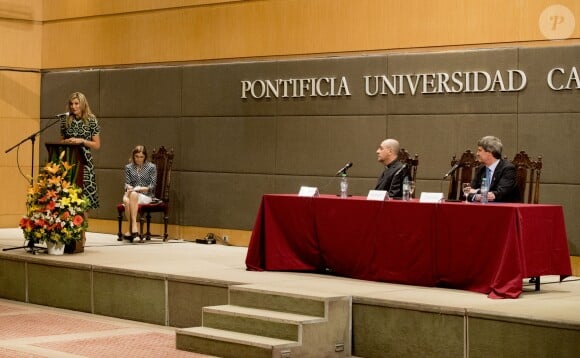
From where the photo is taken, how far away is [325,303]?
6582 mm

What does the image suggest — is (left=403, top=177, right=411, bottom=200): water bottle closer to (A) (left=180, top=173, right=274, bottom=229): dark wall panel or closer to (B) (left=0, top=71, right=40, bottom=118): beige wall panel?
(A) (left=180, top=173, right=274, bottom=229): dark wall panel

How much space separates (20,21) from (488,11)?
6.25m

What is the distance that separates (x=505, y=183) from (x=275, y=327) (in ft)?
7.02

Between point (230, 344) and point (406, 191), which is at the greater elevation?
point (406, 191)

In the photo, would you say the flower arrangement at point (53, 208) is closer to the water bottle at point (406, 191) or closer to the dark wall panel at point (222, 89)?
the dark wall panel at point (222, 89)

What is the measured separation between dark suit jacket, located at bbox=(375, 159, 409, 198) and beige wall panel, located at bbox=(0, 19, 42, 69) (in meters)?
6.22

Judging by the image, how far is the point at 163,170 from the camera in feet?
36.6

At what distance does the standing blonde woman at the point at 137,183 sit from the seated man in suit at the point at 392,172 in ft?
11.1

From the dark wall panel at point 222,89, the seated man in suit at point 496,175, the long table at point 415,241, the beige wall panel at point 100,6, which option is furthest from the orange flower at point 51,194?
the seated man in suit at point 496,175

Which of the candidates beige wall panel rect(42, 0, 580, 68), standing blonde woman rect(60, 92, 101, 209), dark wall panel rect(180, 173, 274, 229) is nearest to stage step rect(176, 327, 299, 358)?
standing blonde woman rect(60, 92, 101, 209)

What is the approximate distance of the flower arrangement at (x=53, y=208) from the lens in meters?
9.12

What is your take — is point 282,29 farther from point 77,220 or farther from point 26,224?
point 26,224

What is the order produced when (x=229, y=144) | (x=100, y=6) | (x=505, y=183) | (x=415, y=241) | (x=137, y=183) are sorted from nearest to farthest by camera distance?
1. (x=415, y=241)
2. (x=505, y=183)
3. (x=137, y=183)
4. (x=229, y=144)
5. (x=100, y=6)

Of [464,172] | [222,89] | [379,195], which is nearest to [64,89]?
[222,89]
